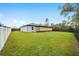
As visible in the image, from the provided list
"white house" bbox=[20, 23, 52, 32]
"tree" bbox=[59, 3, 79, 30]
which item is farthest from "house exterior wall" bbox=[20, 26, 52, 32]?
"tree" bbox=[59, 3, 79, 30]

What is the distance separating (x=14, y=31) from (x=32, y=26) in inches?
9.2

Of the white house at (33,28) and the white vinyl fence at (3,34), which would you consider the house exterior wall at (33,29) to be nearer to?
the white house at (33,28)

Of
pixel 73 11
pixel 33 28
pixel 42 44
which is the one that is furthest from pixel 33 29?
pixel 73 11

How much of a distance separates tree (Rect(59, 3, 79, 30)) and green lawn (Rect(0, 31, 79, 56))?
0.44ft

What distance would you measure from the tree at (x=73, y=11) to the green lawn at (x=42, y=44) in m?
0.13

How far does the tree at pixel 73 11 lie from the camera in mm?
2108

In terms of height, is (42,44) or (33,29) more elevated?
(33,29)

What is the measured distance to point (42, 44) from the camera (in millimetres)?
2092

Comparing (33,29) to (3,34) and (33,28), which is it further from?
(3,34)

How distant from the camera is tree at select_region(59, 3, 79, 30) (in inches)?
83.0

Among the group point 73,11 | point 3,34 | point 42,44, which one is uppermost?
point 73,11

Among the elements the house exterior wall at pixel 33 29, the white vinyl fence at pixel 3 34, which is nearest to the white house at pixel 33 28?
the house exterior wall at pixel 33 29

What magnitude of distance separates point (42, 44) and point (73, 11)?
1.87 feet

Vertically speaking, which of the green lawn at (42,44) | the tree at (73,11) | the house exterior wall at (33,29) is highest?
the tree at (73,11)
